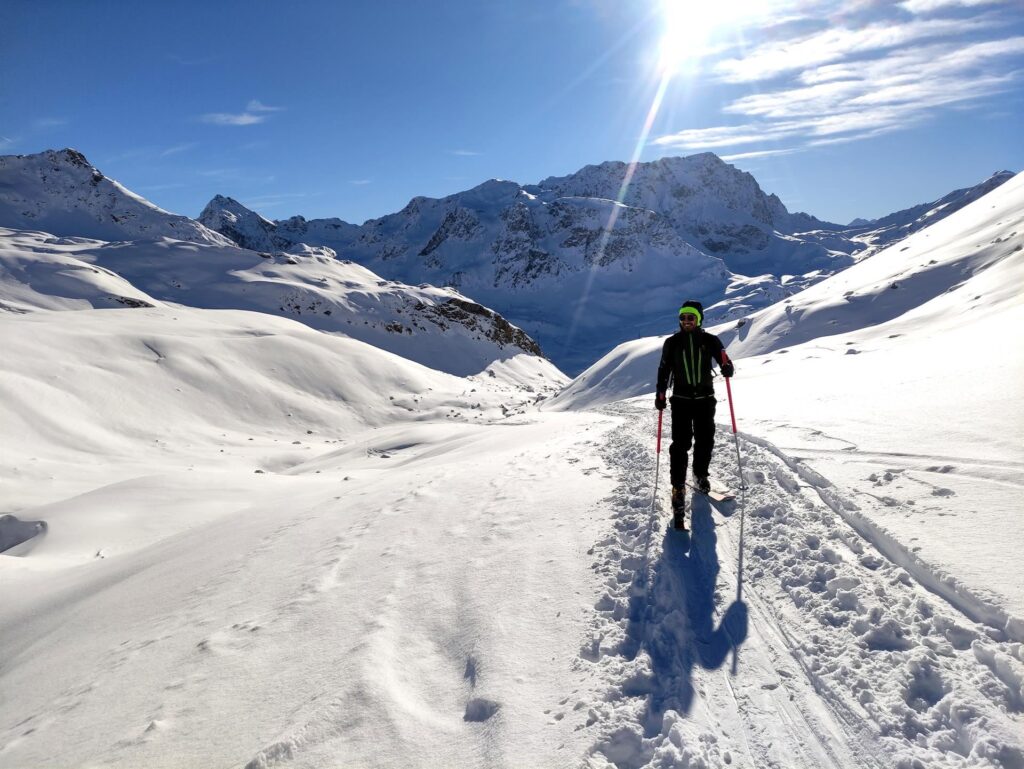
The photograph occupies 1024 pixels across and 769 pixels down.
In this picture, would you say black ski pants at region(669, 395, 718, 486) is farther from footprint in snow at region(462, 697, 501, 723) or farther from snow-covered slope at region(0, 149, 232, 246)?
snow-covered slope at region(0, 149, 232, 246)

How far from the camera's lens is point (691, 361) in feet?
21.2

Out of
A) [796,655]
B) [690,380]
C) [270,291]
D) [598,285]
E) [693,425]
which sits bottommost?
[796,655]

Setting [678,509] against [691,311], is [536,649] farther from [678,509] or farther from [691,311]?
[691,311]

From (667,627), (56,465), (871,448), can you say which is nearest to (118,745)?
(667,627)

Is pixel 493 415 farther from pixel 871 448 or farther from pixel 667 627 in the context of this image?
pixel 667 627

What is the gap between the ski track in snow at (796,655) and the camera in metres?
3.04

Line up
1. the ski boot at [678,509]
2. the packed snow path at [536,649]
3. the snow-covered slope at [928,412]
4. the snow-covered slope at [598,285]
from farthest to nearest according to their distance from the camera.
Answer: the snow-covered slope at [598,285], the ski boot at [678,509], the snow-covered slope at [928,412], the packed snow path at [536,649]

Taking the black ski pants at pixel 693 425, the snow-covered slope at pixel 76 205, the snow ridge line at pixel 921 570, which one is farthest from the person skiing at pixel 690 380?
the snow-covered slope at pixel 76 205

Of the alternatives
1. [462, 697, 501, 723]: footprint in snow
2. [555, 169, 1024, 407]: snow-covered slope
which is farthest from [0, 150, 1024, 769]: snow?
[555, 169, 1024, 407]: snow-covered slope

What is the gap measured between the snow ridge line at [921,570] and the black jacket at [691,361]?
63.4 inches

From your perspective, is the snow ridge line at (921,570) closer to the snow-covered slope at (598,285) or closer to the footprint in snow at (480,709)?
the footprint in snow at (480,709)

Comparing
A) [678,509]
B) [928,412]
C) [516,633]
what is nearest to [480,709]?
[516,633]

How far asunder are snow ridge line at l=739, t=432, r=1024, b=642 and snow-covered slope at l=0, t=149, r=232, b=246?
10316cm

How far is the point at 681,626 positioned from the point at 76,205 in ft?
413
